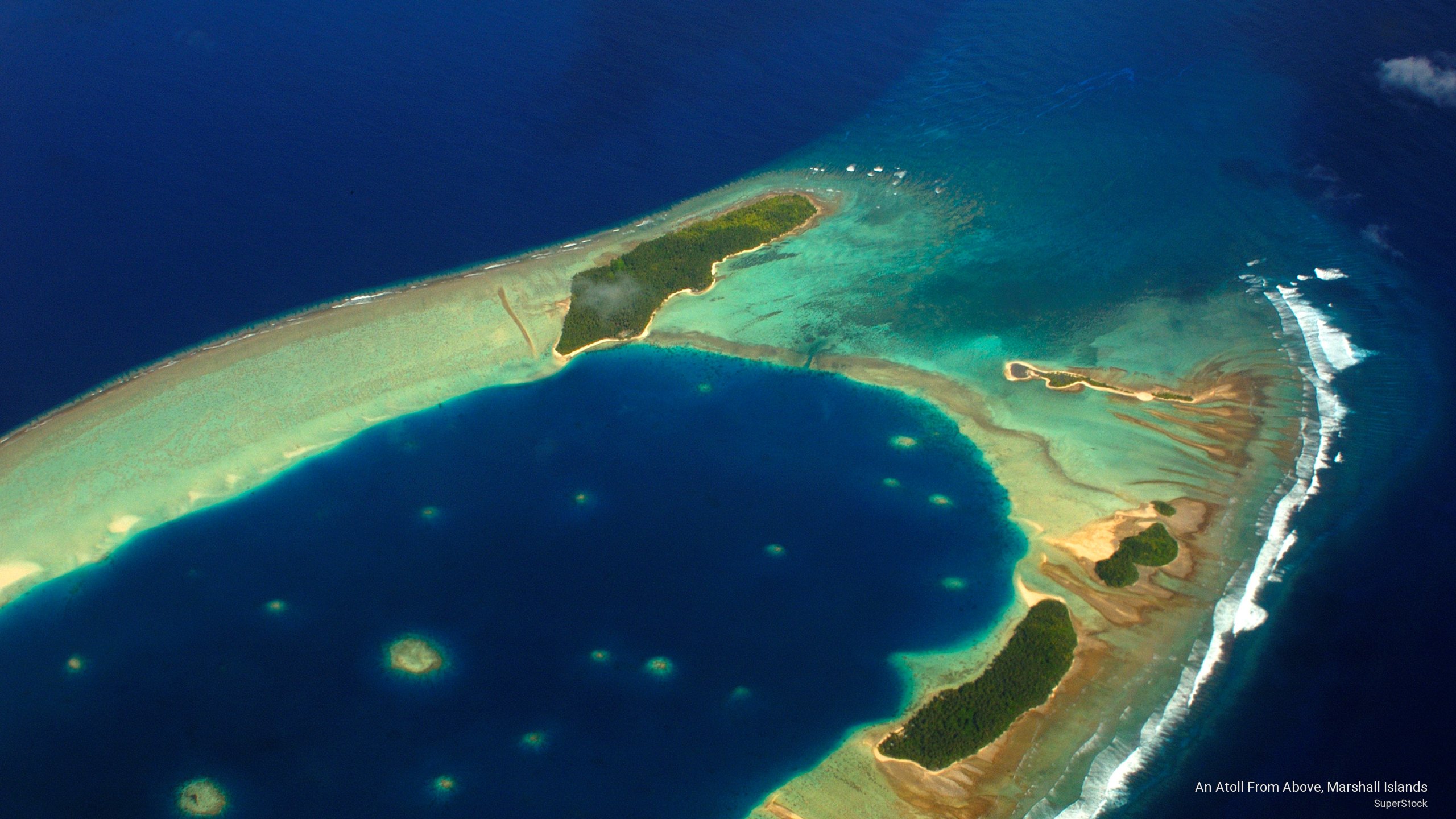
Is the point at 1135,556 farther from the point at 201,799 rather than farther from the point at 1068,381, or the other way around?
the point at 201,799

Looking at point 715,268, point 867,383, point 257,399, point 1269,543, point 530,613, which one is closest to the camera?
point 530,613

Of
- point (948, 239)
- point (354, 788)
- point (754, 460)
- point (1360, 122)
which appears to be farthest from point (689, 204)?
point (1360, 122)

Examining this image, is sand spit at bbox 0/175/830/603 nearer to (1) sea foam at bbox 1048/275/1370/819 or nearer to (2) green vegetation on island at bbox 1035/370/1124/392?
(2) green vegetation on island at bbox 1035/370/1124/392

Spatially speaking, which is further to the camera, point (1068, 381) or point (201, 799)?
point (1068, 381)

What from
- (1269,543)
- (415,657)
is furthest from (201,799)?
(1269,543)

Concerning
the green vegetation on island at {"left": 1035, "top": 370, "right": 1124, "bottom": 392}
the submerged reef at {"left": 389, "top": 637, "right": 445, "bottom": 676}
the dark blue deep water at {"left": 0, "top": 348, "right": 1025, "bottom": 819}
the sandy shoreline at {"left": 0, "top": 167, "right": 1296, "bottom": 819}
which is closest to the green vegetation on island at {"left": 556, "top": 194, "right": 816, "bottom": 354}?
the sandy shoreline at {"left": 0, "top": 167, "right": 1296, "bottom": 819}

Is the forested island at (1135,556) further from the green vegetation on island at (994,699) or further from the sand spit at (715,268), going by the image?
the sand spit at (715,268)

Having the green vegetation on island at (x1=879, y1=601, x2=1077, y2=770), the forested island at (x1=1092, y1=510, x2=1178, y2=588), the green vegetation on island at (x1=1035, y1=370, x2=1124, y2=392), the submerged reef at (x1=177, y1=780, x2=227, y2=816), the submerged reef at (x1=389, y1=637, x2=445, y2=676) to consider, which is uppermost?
Answer: the green vegetation on island at (x1=1035, y1=370, x2=1124, y2=392)
